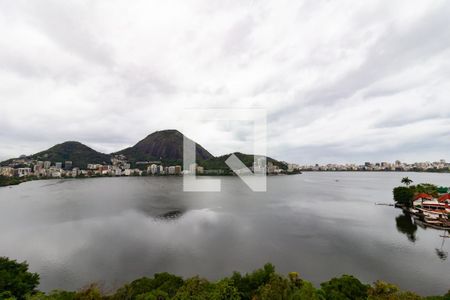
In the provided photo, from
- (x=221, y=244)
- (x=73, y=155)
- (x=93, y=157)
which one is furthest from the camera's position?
(x=93, y=157)

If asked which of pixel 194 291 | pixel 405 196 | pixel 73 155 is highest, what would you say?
pixel 73 155

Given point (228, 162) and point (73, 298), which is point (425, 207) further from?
point (228, 162)

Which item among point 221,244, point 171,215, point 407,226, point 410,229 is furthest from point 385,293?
point 171,215

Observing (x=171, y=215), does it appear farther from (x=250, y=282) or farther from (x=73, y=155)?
(x=73, y=155)

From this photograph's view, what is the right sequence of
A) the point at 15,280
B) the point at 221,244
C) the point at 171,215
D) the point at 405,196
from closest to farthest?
the point at 15,280, the point at 221,244, the point at 171,215, the point at 405,196

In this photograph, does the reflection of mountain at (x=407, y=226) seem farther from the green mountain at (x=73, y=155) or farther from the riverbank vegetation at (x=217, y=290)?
the green mountain at (x=73, y=155)

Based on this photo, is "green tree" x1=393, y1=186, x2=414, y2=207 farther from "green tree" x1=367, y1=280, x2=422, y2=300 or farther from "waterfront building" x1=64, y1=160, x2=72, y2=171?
"waterfront building" x1=64, y1=160, x2=72, y2=171

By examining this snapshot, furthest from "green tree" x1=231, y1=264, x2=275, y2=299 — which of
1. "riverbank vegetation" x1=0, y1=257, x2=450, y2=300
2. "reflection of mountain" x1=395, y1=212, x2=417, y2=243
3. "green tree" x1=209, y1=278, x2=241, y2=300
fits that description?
"reflection of mountain" x1=395, y1=212, x2=417, y2=243

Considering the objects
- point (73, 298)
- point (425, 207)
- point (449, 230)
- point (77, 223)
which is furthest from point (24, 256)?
point (425, 207)
